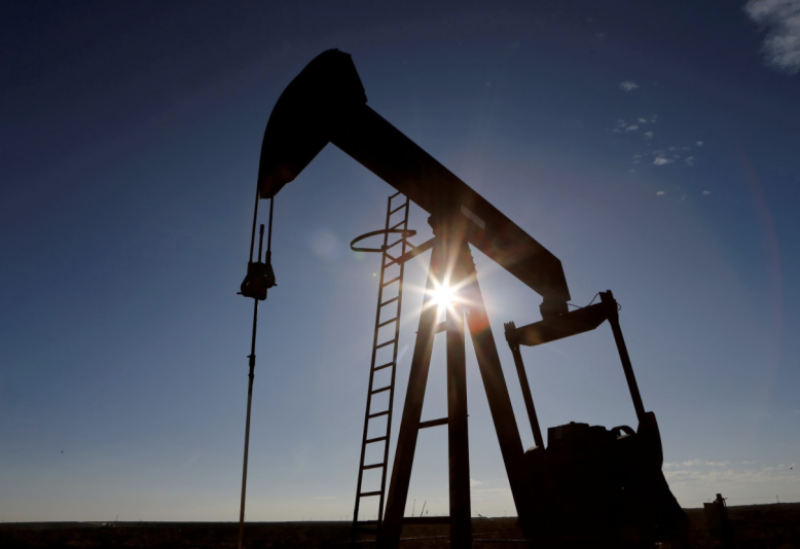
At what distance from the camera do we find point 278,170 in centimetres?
473

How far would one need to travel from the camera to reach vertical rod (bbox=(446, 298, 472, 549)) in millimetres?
4340

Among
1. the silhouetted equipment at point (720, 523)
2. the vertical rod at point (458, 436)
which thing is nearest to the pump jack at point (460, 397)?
the vertical rod at point (458, 436)

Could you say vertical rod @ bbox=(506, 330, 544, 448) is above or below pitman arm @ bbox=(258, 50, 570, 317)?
below

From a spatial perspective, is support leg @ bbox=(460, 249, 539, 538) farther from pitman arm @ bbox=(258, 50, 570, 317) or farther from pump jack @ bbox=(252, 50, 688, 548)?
pitman arm @ bbox=(258, 50, 570, 317)

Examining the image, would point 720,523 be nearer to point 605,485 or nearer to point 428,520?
point 605,485

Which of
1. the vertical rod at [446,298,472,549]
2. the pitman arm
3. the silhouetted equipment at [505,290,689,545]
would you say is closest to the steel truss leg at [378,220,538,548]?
the vertical rod at [446,298,472,549]

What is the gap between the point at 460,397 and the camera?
4.75m

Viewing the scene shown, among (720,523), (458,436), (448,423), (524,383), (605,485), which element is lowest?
(720,523)

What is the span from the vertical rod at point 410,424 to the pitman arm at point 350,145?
2.23 feet

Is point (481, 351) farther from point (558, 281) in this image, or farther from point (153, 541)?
point (153, 541)

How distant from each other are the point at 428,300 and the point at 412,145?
5.43 feet

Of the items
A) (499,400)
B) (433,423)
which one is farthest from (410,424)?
(499,400)

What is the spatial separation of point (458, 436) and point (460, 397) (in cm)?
37

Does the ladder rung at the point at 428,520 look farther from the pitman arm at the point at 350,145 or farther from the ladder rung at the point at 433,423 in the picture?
the pitman arm at the point at 350,145
